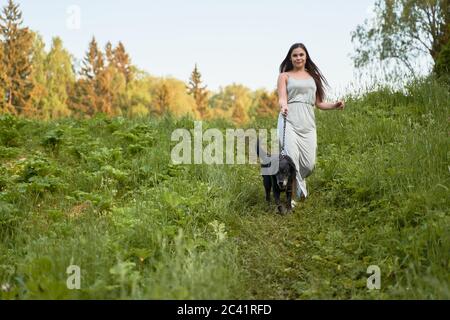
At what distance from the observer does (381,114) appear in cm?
897

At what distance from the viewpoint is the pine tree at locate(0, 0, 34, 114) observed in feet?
103

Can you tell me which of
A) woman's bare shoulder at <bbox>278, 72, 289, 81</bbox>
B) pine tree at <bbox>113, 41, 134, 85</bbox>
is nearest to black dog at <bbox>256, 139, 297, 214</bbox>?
woman's bare shoulder at <bbox>278, 72, 289, 81</bbox>

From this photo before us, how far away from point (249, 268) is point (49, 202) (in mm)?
3384

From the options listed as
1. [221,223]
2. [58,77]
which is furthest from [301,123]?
[58,77]

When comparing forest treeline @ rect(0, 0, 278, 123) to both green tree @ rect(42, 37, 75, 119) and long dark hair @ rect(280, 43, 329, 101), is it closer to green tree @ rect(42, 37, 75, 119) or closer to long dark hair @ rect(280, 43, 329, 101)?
green tree @ rect(42, 37, 75, 119)

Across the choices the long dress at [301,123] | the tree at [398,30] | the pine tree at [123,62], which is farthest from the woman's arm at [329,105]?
the pine tree at [123,62]

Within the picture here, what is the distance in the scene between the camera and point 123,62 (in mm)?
46688

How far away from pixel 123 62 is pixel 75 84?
25.9 ft

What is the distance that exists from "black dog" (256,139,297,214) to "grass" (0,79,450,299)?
25 centimetres

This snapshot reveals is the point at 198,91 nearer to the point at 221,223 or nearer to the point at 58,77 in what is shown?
the point at 58,77
